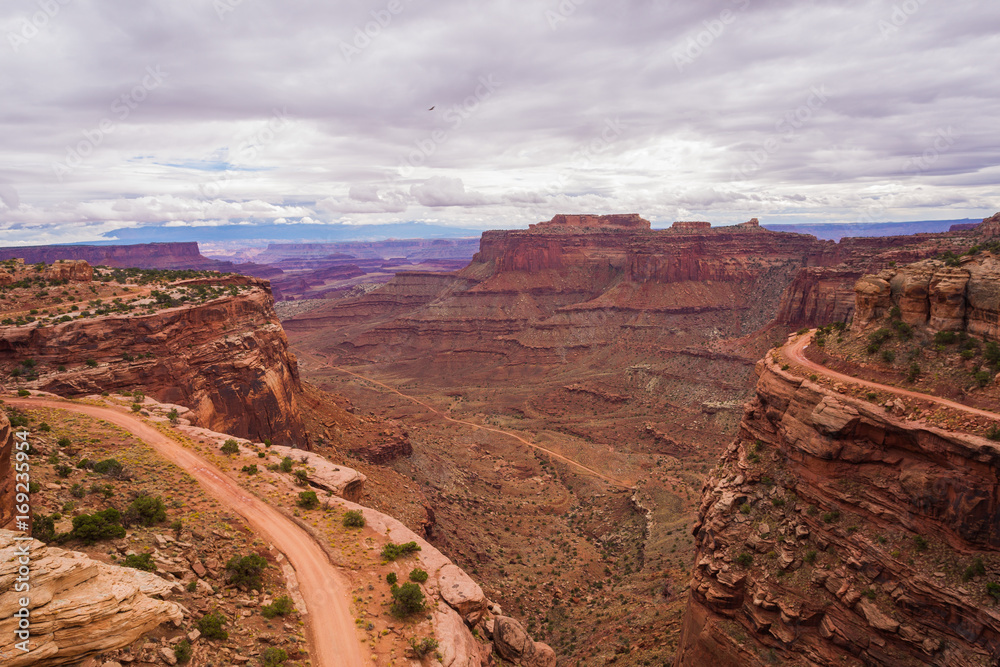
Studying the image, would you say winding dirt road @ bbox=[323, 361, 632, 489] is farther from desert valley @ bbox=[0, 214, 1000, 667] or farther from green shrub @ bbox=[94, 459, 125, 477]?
green shrub @ bbox=[94, 459, 125, 477]

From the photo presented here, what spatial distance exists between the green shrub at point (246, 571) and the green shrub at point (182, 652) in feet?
16.2

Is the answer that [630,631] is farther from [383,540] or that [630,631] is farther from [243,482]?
[243,482]

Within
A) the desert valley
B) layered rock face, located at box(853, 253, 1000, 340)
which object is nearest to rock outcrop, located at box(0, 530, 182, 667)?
the desert valley

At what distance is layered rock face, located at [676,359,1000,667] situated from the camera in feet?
61.5

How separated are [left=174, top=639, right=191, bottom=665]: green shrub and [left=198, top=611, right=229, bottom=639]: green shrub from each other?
1225mm

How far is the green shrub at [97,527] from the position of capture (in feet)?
58.6

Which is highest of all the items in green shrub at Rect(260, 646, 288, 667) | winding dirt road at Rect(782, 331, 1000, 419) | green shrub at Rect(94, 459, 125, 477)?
winding dirt road at Rect(782, 331, 1000, 419)

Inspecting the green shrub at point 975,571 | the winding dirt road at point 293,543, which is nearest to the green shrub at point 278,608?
the winding dirt road at point 293,543

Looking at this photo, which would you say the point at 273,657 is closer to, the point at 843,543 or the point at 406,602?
the point at 406,602

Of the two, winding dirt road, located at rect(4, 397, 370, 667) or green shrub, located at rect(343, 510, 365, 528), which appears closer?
winding dirt road, located at rect(4, 397, 370, 667)

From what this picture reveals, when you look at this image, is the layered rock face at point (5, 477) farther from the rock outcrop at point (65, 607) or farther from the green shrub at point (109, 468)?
the green shrub at point (109, 468)

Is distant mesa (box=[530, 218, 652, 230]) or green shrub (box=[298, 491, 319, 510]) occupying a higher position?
distant mesa (box=[530, 218, 652, 230])

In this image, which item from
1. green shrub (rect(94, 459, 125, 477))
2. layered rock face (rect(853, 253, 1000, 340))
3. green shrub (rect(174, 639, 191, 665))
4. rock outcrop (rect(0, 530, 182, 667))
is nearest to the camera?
rock outcrop (rect(0, 530, 182, 667))

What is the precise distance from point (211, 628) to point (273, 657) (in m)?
2.34
